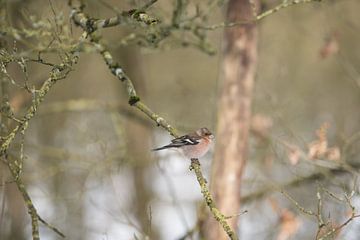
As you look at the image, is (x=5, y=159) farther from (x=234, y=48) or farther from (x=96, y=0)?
(x=234, y=48)

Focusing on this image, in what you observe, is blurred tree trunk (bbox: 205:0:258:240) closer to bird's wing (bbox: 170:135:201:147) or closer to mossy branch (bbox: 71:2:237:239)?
bird's wing (bbox: 170:135:201:147)

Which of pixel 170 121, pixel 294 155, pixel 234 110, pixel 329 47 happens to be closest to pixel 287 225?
pixel 294 155

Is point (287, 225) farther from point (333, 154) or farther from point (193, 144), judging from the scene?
point (193, 144)

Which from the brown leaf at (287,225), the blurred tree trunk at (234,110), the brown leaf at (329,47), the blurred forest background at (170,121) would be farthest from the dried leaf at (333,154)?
the brown leaf at (329,47)

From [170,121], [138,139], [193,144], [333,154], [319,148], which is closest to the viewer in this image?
[193,144]

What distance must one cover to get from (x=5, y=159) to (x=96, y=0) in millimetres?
1986

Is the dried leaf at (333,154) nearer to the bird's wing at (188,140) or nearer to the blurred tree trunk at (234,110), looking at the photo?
the blurred tree trunk at (234,110)

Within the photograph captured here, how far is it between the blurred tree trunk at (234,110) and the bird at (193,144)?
3.39 ft

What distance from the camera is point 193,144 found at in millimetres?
7559

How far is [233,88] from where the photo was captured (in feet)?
29.8

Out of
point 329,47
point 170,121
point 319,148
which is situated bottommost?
point 319,148

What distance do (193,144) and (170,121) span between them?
2982mm

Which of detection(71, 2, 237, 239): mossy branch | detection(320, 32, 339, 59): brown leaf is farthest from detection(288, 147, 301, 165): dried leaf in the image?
detection(71, 2, 237, 239): mossy branch

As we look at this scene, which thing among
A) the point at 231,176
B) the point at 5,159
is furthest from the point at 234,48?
the point at 5,159
